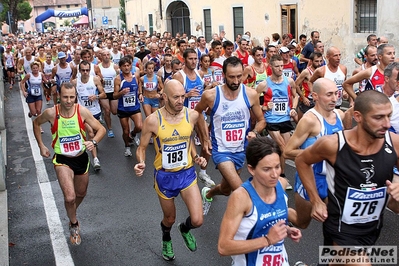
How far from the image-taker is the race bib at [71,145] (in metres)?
6.34

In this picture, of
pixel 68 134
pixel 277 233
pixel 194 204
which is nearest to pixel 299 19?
pixel 68 134

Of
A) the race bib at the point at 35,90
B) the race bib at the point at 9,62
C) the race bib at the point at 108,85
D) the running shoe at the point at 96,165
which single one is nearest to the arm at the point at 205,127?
the running shoe at the point at 96,165

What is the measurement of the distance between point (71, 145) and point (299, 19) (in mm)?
15539

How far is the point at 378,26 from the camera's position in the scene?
16703 millimetres

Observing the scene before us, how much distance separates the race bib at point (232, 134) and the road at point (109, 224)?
0.99 metres

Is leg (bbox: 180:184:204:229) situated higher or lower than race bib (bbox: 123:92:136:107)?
lower

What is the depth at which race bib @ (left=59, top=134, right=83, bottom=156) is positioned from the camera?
634 centimetres

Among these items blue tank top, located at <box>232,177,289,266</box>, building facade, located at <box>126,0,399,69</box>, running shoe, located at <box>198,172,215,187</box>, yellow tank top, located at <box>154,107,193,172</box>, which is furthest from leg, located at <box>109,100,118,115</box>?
building facade, located at <box>126,0,399,69</box>

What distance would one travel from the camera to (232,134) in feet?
20.8

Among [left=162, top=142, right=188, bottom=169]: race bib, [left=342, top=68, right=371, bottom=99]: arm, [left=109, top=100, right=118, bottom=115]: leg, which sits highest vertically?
[left=342, top=68, right=371, bottom=99]: arm

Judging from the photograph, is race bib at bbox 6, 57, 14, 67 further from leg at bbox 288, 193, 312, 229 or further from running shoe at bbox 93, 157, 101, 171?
leg at bbox 288, 193, 312, 229

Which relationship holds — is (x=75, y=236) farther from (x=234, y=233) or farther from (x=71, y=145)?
(x=234, y=233)

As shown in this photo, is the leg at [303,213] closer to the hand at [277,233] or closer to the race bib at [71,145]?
the hand at [277,233]

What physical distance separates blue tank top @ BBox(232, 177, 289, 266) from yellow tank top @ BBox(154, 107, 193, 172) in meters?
1.93
